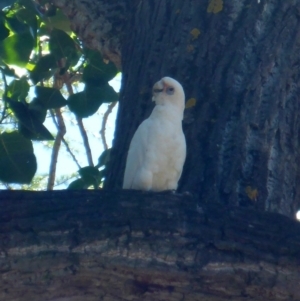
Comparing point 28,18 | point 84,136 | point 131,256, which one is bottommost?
point 131,256

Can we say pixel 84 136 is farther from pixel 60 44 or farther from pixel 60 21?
→ pixel 60 44

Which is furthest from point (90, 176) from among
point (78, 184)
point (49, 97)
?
point (49, 97)

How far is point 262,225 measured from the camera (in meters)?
2.11

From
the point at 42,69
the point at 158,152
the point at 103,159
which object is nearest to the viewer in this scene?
the point at 158,152

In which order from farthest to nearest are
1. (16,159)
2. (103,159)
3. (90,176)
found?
(103,159) → (90,176) → (16,159)

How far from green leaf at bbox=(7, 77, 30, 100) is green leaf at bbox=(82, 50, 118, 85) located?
0.94ft

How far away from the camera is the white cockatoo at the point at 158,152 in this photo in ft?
8.36

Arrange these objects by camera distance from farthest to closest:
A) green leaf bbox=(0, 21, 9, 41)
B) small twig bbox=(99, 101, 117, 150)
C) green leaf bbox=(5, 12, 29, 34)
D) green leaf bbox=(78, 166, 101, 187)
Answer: small twig bbox=(99, 101, 117, 150)
green leaf bbox=(78, 166, 101, 187)
green leaf bbox=(5, 12, 29, 34)
green leaf bbox=(0, 21, 9, 41)

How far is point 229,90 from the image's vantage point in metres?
2.78

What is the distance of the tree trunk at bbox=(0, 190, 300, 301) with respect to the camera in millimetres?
1963

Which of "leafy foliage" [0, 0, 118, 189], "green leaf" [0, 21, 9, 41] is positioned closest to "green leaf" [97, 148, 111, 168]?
"leafy foliage" [0, 0, 118, 189]

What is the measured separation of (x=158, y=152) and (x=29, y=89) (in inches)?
41.1

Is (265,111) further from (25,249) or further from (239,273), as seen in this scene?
(25,249)

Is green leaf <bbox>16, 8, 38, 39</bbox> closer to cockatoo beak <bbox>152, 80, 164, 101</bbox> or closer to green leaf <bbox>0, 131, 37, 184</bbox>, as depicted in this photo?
green leaf <bbox>0, 131, 37, 184</bbox>
